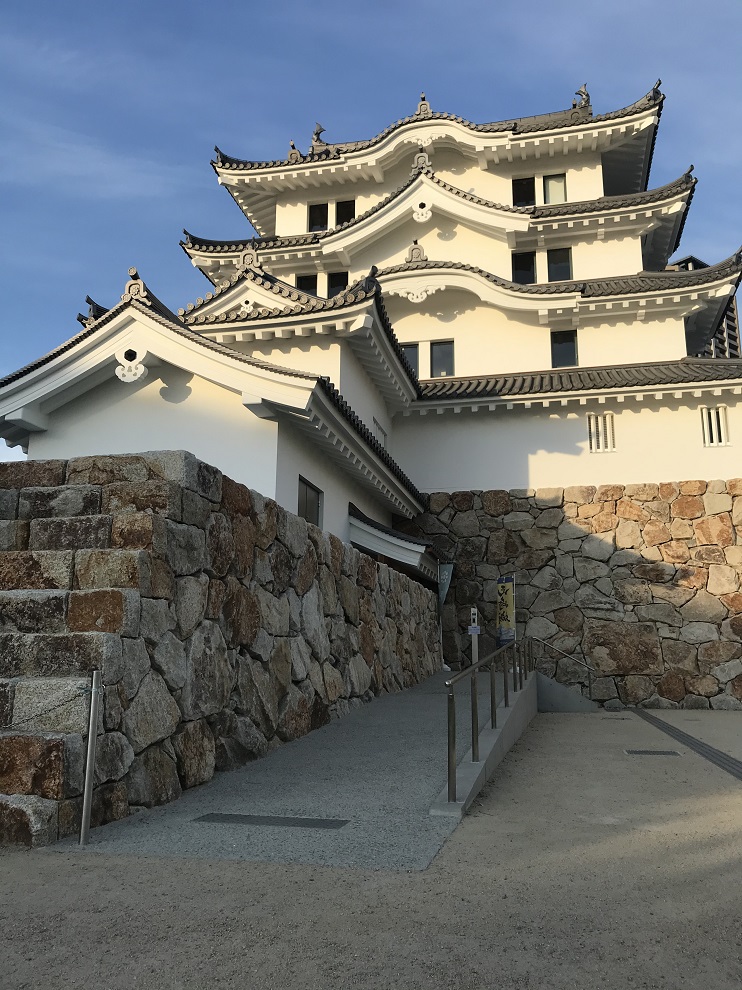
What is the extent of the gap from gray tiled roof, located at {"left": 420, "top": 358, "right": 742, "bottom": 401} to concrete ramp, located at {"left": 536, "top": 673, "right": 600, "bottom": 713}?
5.95 m

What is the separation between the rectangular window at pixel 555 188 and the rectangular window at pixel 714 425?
306 inches

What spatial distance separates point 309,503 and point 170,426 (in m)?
2.24

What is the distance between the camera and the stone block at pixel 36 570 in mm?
4984

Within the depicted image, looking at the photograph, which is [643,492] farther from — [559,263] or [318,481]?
[318,481]

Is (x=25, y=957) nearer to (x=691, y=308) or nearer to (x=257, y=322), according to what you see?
(x=257, y=322)

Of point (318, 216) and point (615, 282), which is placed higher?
point (318, 216)

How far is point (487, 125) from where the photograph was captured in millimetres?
20781

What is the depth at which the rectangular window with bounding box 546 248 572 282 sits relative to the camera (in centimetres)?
1908

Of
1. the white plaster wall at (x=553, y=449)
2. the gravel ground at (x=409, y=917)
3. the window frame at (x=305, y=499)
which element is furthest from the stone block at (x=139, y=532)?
the white plaster wall at (x=553, y=449)

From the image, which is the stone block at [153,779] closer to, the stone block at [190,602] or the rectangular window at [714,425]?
the stone block at [190,602]

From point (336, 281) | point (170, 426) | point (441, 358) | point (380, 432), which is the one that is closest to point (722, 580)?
point (380, 432)

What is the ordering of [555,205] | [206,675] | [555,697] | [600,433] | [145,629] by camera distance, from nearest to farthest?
1. [145,629]
2. [206,675]
3. [555,697]
4. [600,433]
5. [555,205]

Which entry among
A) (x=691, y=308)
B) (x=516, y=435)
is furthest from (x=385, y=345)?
(x=691, y=308)

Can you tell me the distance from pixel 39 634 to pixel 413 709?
17.7ft
